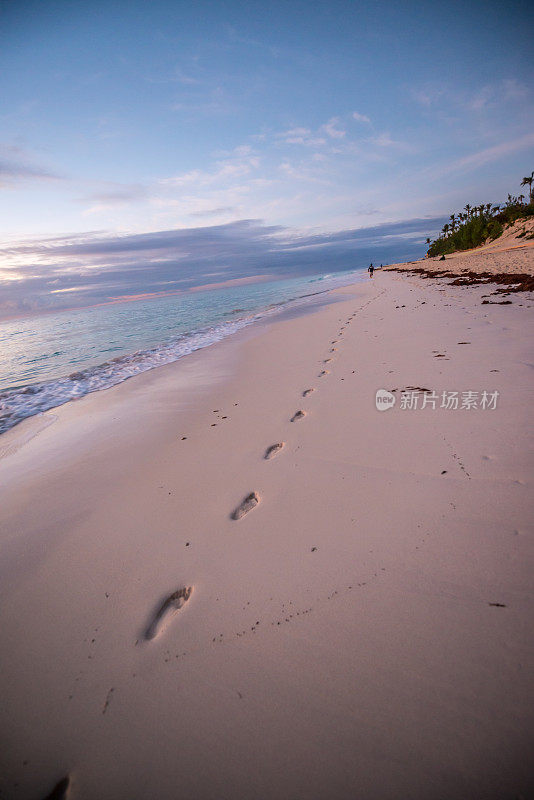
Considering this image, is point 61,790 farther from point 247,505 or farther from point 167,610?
point 247,505

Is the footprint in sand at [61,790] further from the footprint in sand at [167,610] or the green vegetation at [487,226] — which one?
the green vegetation at [487,226]

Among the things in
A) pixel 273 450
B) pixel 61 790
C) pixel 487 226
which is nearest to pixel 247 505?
pixel 273 450

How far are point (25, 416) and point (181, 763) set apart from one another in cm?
761

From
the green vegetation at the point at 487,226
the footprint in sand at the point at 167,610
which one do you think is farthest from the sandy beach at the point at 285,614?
the green vegetation at the point at 487,226

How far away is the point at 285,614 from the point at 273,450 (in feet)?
6.24

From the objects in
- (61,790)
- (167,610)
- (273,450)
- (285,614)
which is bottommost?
(61,790)

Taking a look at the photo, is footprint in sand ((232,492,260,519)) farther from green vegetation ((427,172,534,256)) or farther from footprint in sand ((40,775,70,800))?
green vegetation ((427,172,534,256))

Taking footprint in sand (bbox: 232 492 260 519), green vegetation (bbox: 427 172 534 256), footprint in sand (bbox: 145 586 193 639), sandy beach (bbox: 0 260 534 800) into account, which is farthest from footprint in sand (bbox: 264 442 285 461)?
green vegetation (bbox: 427 172 534 256)

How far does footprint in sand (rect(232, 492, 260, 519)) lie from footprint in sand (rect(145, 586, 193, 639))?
→ 70cm

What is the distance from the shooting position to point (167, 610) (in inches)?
78.7

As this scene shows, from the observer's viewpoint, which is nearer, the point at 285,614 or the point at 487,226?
the point at 285,614

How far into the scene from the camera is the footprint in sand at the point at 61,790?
52.5 inches

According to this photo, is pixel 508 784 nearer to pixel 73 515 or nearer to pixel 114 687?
pixel 114 687

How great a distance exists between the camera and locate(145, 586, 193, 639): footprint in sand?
1885 mm
